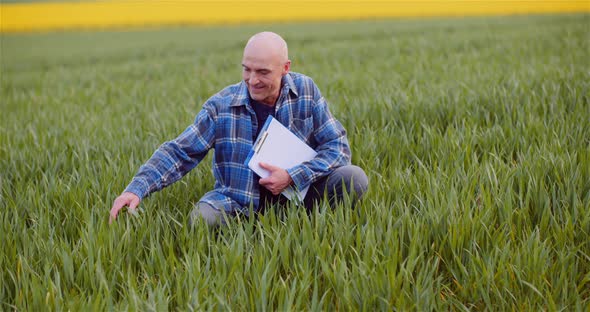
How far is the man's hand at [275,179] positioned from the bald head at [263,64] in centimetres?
32

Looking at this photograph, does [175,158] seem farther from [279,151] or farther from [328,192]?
[328,192]

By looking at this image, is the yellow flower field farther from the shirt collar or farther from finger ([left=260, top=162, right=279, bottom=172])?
finger ([left=260, top=162, right=279, bottom=172])

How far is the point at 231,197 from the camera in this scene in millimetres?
2689

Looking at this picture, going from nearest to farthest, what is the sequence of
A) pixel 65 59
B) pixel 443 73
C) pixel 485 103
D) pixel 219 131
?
pixel 219 131
pixel 485 103
pixel 443 73
pixel 65 59

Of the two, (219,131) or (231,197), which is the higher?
(219,131)

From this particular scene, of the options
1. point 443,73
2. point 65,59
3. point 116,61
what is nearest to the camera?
point 443,73

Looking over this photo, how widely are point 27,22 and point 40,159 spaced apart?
32326mm

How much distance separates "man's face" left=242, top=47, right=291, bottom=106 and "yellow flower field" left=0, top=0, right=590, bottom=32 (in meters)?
23.8

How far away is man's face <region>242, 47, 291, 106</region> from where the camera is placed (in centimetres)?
245

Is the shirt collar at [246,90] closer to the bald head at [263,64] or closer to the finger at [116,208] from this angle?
the bald head at [263,64]

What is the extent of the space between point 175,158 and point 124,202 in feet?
1.17

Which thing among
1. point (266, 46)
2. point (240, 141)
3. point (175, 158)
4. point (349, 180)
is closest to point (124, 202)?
point (175, 158)

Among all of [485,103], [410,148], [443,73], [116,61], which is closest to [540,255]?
[410,148]

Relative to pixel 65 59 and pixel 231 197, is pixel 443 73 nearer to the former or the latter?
pixel 231 197
